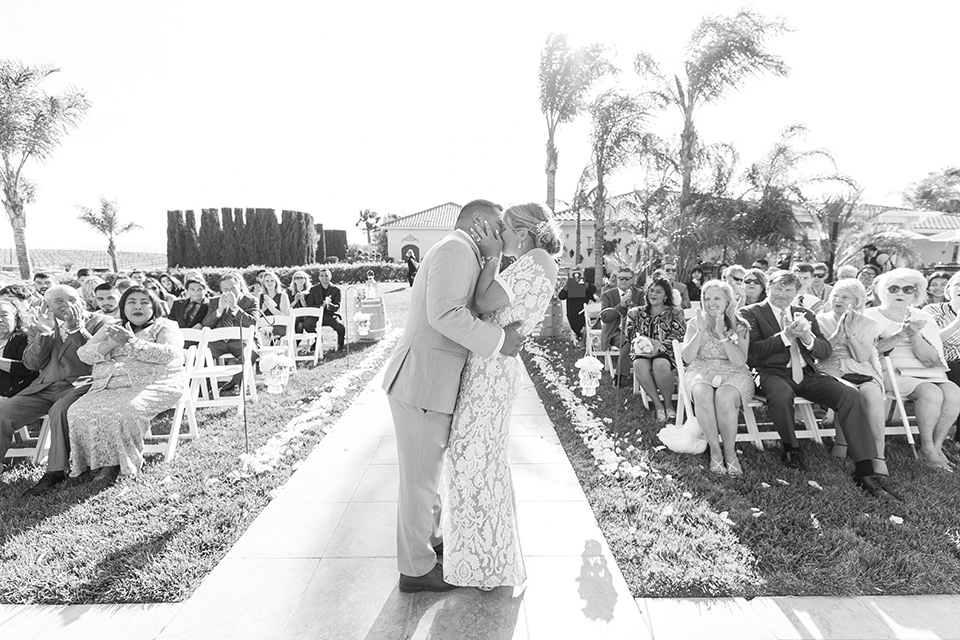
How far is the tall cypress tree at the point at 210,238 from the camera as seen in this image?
32781 mm

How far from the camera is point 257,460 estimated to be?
434cm

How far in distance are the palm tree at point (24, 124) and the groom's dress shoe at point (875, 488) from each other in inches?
1017

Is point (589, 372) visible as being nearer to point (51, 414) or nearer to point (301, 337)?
point (51, 414)

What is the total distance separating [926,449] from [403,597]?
15.4 feet

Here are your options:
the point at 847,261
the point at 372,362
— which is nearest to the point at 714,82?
the point at 847,261

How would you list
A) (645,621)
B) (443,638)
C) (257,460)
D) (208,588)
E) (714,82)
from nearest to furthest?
(443,638), (645,621), (208,588), (257,460), (714,82)

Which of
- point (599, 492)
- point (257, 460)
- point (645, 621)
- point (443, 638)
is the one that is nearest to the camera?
point (443, 638)

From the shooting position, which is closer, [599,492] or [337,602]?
[337,602]

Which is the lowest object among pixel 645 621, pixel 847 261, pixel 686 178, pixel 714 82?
pixel 645 621

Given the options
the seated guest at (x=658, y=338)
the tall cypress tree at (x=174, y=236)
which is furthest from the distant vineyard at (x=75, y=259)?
the seated guest at (x=658, y=338)

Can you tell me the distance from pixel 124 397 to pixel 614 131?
Answer: 1316 cm

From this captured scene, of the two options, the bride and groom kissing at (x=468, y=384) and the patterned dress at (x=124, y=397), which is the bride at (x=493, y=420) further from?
the patterned dress at (x=124, y=397)

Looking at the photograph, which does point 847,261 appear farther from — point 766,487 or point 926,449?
point 766,487

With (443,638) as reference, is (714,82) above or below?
above
